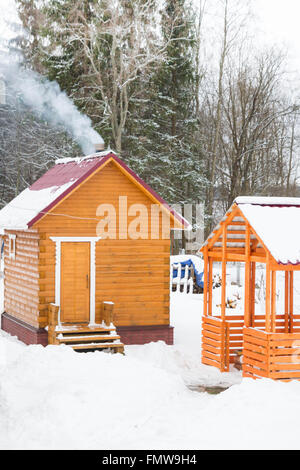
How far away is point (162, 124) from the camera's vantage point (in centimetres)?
3528

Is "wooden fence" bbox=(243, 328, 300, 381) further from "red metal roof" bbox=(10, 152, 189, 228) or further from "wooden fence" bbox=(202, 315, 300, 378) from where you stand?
"red metal roof" bbox=(10, 152, 189, 228)

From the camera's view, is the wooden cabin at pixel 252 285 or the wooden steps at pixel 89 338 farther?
the wooden steps at pixel 89 338

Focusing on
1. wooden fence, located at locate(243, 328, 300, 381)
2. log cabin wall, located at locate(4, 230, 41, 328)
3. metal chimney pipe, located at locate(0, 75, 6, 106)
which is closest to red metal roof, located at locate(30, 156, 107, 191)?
log cabin wall, located at locate(4, 230, 41, 328)

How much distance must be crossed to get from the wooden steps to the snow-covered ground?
1.50 meters

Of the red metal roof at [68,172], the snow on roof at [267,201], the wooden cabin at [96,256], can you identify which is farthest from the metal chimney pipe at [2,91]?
the snow on roof at [267,201]

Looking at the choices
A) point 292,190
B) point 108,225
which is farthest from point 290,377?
point 292,190

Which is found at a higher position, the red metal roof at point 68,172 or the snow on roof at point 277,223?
the red metal roof at point 68,172

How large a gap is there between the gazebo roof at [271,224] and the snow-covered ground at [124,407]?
8.11 feet

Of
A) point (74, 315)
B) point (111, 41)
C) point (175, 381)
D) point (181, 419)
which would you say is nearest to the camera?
point (181, 419)

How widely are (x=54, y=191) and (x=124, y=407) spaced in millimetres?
7414

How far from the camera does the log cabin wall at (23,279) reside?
15.8 meters

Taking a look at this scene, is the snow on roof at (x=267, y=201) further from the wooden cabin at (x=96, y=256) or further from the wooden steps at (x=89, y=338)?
the wooden steps at (x=89, y=338)
